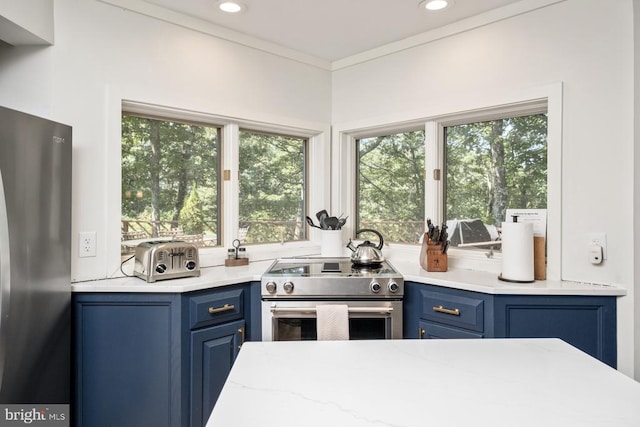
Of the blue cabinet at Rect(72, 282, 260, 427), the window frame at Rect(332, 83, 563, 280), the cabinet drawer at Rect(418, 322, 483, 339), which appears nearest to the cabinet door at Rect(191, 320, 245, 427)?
the blue cabinet at Rect(72, 282, 260, 427)

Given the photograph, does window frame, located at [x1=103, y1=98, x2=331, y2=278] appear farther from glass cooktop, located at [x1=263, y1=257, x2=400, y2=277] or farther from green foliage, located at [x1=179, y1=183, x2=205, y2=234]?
glass cooktop, located at [x1=263, y1=257, x2=400, y2=277]

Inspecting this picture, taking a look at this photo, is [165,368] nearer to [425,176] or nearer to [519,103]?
[425,176]

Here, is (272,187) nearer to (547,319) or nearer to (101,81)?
(101,81)

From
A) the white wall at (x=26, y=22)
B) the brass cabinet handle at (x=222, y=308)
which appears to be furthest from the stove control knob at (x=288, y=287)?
the white wall at (x=26, y=22)

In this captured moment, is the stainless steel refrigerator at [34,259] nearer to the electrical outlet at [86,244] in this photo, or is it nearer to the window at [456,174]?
the electrical outlet at [86,244]

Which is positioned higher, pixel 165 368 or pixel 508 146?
pixel 508 146

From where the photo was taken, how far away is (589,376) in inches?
39.8

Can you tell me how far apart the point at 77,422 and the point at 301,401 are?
5.32ft

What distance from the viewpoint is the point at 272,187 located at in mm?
3006

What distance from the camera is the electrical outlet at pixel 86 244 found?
2.02 metres

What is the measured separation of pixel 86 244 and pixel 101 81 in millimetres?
846

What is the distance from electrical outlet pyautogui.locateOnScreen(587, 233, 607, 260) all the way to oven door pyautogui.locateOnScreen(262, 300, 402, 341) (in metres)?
1.00

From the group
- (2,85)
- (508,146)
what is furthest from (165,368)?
(508,146)

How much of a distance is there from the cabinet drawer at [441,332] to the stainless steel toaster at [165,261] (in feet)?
4.20
